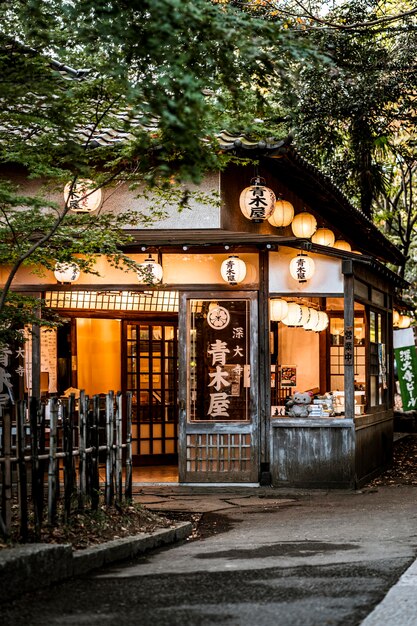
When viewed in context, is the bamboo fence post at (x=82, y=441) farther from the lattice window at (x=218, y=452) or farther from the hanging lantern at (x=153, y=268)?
the lattice window at (x=218, y=452)

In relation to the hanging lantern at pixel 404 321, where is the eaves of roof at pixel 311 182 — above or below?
above

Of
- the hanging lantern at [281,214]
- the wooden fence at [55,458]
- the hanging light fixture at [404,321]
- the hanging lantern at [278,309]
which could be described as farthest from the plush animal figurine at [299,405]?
the hanging light fixture at [404,321]

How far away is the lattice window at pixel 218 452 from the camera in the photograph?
1683cm

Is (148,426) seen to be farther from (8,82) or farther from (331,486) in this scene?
(8,82)

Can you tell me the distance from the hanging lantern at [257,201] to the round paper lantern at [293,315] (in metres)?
2.21

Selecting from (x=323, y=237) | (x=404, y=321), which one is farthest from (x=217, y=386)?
(x=404, y=321)

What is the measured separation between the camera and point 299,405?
17172mm

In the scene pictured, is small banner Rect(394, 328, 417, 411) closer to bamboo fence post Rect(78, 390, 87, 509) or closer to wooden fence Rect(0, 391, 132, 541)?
wooden fence Rect(0, 391, 132, 541)

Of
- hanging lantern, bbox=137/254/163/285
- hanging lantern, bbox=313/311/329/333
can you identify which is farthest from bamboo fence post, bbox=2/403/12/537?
hanging lantern, bbox=313/311/329/333

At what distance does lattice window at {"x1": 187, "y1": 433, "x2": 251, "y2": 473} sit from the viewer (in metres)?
16.8

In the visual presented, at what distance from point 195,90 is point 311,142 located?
16461 mm

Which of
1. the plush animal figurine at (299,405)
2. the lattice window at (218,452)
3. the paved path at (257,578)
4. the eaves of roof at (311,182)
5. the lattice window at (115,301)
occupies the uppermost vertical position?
the eaves of roof at (311,182)

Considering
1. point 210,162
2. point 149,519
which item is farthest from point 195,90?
point 149,519

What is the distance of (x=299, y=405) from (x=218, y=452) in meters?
1.67
